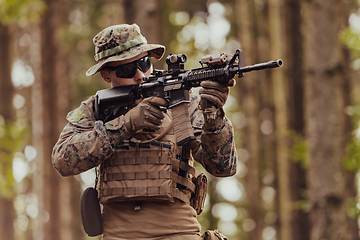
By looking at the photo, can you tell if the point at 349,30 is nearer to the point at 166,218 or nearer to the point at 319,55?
the point at 319,55

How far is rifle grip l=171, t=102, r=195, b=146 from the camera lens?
11.8ft

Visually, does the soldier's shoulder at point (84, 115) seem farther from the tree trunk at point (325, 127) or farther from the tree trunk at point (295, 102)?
the tree trunk at point (295, 102)

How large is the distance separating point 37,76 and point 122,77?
7663 millimetres

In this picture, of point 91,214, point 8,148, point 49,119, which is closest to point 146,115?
point 91,214

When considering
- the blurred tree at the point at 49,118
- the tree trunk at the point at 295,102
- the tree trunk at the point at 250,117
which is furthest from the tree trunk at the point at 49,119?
the tree trunk at the point at 250,117

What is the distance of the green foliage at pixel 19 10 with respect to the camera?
10102mm

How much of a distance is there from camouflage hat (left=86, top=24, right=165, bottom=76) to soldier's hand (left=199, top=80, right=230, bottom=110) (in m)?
0.69

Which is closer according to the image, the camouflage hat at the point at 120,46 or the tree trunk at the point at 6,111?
the camouflage hat at the point at 120,46

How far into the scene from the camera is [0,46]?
15.8 metres

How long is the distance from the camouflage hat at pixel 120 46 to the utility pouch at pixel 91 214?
0.92m

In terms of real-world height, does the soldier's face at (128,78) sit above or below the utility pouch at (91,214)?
above

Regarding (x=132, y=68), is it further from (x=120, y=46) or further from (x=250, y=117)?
(x=250, y=117)

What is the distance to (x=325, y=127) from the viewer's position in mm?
8242

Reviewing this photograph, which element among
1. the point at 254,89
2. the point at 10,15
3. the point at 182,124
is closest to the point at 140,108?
the point at 182,124
